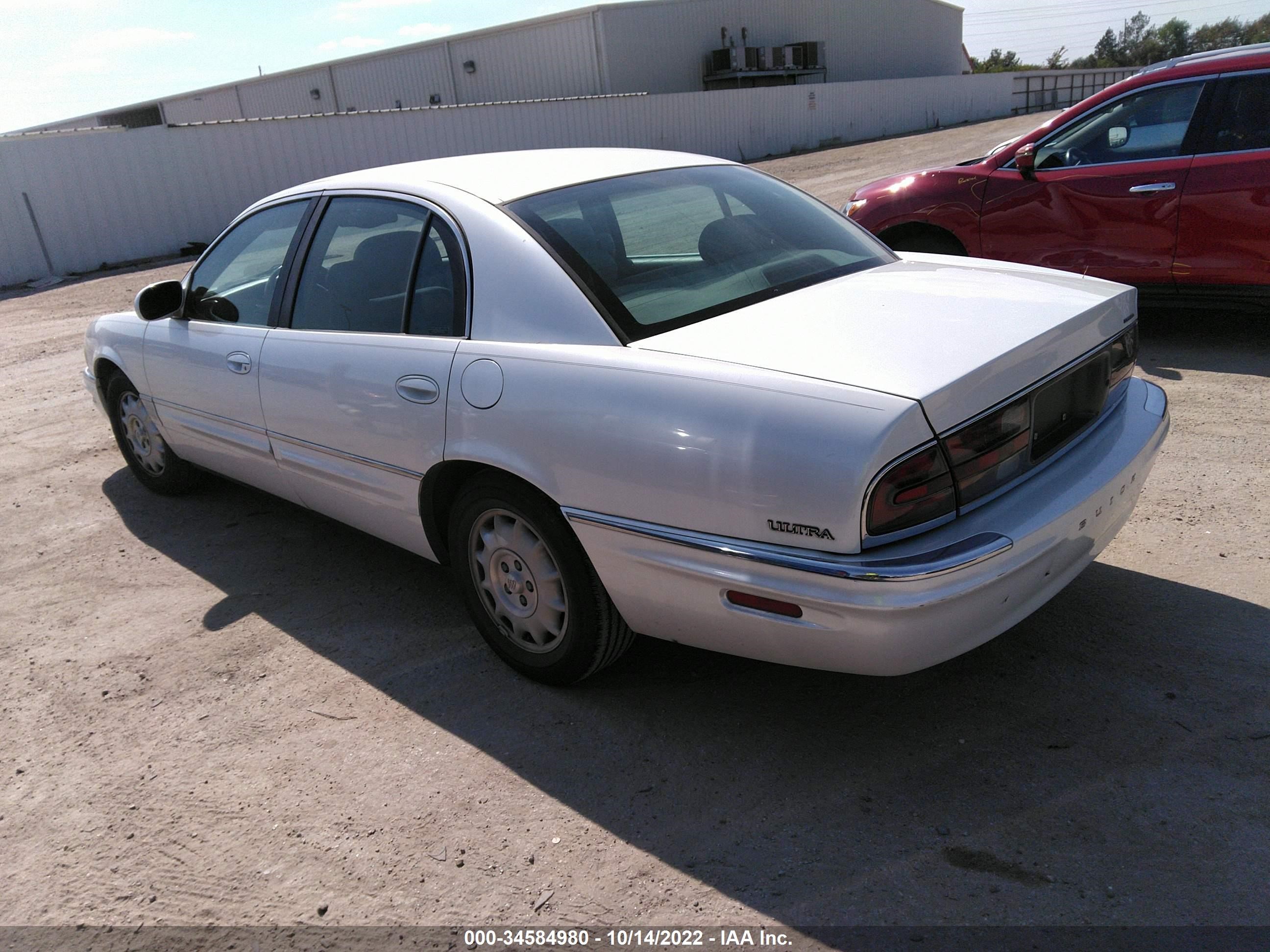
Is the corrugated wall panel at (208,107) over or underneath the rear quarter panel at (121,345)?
over

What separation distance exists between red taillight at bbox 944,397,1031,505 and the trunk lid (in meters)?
0.05

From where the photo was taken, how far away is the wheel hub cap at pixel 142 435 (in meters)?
5.07

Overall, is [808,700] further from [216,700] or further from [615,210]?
[216,700]

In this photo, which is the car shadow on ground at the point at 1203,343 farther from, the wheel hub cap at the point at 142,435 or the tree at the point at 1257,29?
the tree at the point at 1257,29

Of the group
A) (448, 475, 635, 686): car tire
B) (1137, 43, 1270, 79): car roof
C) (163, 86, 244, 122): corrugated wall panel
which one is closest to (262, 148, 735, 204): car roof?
(448, 475, 635, 686): car tire

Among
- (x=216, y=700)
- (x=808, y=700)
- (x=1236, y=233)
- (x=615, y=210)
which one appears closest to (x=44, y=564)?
(x=216, y=700)

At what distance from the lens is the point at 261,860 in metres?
2.61

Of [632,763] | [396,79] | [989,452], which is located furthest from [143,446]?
[396,79]

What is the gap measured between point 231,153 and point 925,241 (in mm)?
18449

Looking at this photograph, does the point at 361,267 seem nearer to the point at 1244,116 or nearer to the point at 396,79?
the point at 1244,116

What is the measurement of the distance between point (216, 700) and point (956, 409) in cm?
259

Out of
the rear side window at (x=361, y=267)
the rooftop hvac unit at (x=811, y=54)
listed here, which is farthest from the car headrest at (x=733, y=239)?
the rooftop hvac unit at (x=811, y=54)

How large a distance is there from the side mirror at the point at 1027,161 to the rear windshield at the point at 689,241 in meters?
3.14

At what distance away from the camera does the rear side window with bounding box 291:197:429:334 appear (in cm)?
344
